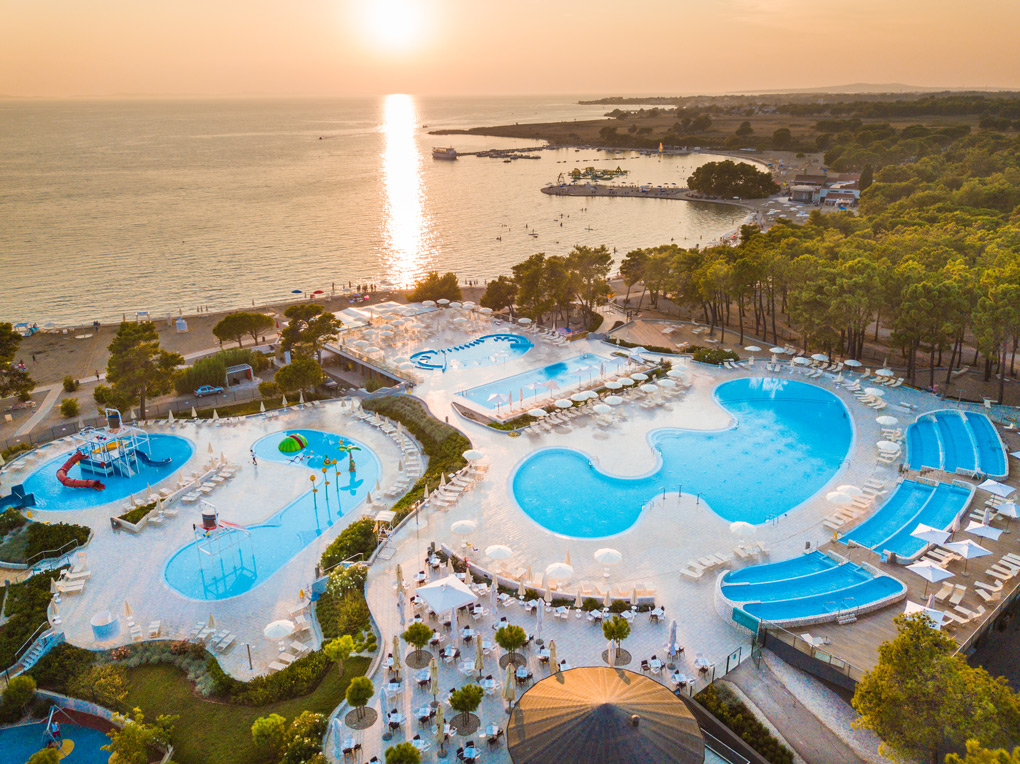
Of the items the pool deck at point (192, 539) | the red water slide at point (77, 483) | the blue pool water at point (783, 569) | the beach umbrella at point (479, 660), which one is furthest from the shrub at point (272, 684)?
the red water slide at point (77, 483)

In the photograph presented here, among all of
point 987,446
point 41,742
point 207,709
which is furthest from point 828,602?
point 41,742

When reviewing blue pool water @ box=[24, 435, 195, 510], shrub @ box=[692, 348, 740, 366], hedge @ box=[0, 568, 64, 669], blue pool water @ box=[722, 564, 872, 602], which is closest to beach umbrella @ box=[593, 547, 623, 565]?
blue pool water @ box=[722, 564, 872, 602]

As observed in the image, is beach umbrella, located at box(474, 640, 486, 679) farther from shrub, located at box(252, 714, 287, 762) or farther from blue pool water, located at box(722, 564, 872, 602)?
blue pool water, located at box(722, 564, 872, 602)

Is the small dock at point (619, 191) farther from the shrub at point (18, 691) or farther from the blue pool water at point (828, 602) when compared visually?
the shrub at point (18, 691)

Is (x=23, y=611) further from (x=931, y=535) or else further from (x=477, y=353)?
(x=931, y=535)

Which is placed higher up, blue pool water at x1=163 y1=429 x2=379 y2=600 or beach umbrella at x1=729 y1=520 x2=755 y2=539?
beach umbrella at x1=729 y1=520 x2=755 y2=539
